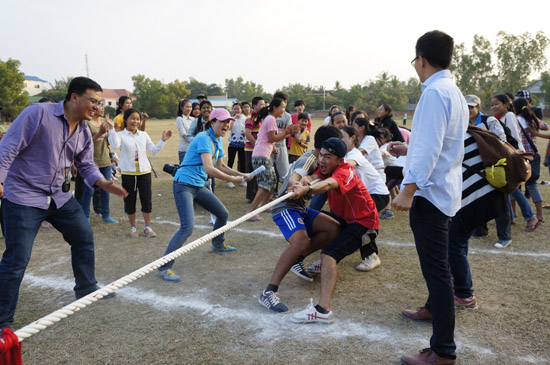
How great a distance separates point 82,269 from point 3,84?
55.8 meters

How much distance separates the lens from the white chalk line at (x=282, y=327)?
10.0 feet

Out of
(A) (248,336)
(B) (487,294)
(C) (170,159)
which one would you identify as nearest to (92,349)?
(A) (248,336)

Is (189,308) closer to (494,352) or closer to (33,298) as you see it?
(33,298)

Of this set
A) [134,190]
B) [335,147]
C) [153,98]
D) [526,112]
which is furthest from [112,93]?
[335,147]

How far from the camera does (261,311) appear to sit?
3.67 metres

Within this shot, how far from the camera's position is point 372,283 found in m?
4.23

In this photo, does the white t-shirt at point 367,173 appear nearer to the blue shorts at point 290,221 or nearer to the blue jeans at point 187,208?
the blue shorts at point 290,221

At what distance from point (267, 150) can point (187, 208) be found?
2977 mm

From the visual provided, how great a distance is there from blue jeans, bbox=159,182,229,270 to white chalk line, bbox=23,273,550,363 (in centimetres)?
62

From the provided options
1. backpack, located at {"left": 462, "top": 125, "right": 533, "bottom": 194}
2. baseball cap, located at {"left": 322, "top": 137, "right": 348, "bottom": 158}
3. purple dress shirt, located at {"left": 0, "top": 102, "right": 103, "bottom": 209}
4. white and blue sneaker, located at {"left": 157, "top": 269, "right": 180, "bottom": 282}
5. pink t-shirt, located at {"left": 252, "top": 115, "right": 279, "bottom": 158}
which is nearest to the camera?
purple dress shirt, located at {"left": 0, "top": 102, "right": 103, "bottom": 209}

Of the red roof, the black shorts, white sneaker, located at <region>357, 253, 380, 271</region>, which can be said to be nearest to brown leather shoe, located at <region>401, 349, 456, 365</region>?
the black shorts

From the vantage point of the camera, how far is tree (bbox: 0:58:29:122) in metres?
47.9

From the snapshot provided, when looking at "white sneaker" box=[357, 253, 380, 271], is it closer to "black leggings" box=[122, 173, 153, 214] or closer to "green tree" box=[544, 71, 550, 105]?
"black leggings" box=[122, 173, 153, 214]

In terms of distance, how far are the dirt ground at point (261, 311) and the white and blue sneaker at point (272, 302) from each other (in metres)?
0.07
